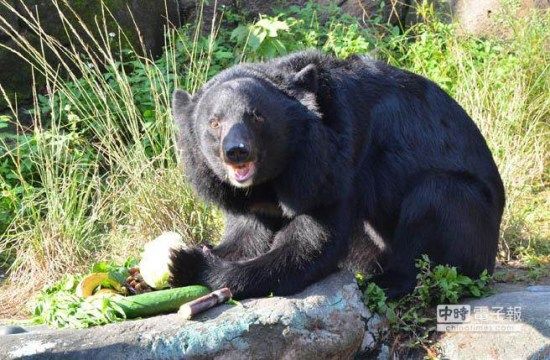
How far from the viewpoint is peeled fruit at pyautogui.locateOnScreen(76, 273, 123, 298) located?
17.7 feet

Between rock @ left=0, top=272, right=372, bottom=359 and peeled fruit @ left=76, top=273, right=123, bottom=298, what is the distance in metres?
0.54

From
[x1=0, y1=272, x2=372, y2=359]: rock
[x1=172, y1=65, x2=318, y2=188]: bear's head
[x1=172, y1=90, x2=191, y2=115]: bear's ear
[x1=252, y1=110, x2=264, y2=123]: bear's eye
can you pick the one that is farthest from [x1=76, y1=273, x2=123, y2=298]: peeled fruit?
[x1=252, y1=110, x2=264, y2=123]: bear's eye

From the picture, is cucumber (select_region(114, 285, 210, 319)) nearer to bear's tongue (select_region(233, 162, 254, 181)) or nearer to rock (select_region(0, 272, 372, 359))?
rock (select_region(0, 272, 372, 359))

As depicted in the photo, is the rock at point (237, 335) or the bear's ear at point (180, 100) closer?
the rock at point (237, 335)

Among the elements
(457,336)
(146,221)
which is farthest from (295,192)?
(146,221)

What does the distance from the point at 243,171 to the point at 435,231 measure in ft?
4.56

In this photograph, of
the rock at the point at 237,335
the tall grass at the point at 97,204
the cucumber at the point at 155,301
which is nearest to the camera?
the rock at the point at 237,335

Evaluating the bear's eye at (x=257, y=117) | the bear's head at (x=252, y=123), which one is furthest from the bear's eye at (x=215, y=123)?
the bear's eye at (x=257, y=117)

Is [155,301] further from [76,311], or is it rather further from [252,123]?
[252,123]

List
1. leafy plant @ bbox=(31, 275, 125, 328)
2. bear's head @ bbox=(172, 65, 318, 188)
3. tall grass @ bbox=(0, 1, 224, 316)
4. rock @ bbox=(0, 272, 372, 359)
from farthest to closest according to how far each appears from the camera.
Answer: tall grass @ bbox=(0, 1, 224, 316)
bear's head @ bbox=(172, 65, 318, 188)
leafy plant @ bbox=(31, 275, 125, 328)
rock @ bbox=(0, 272, 372, 359)

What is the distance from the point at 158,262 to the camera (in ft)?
18.0

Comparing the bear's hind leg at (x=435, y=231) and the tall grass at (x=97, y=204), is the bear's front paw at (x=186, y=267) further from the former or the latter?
the tall grass at (x=97, y=204)

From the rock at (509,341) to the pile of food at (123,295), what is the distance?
4.62ft

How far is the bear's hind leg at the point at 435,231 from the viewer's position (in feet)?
19.3
